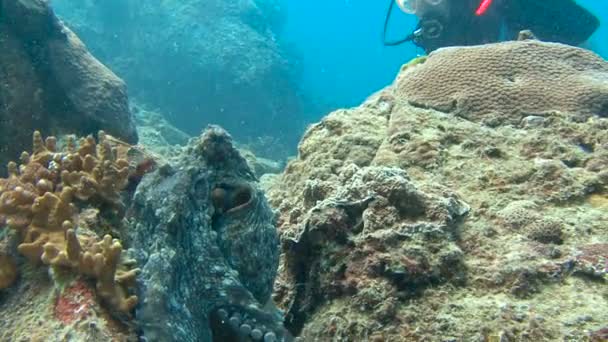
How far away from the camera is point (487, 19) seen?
815cm

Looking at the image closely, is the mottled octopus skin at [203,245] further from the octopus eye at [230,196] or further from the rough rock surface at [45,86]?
the rough rock surface at [45,86]

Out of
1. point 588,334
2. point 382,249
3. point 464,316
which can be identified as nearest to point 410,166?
point 382,249

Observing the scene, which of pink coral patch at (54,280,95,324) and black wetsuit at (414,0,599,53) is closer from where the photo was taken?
pink coral patch at (54,280,95,324)

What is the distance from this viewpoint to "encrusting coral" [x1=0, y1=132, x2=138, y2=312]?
6.99ft

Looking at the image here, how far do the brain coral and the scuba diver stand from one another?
11.2ft

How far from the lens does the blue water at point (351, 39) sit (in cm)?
7900

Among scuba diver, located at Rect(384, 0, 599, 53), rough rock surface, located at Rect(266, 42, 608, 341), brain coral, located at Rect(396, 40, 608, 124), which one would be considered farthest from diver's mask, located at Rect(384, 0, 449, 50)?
rough rock surface, located at Rect(266, 42, 608, 341)

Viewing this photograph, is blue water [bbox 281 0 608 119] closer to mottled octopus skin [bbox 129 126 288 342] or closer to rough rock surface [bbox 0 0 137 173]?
rough rock surface [bbox 0 0 137 173]

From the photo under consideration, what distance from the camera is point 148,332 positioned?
1.89 metres

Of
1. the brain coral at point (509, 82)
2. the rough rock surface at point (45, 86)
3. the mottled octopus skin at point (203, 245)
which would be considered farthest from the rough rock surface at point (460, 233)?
the rough rock surface at point (45, 86)

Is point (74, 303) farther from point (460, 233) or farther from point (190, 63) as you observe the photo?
point (190, 63)

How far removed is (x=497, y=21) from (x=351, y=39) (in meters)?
113

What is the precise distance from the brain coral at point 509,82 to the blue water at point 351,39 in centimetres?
6076

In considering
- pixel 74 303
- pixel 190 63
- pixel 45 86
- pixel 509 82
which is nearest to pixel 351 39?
pixel 190 63
